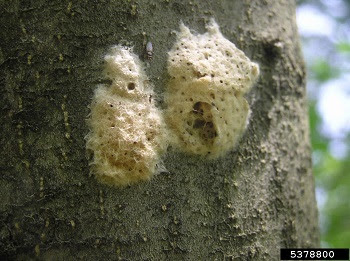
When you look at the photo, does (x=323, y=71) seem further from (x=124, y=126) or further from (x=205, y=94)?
(x=124, y=126)

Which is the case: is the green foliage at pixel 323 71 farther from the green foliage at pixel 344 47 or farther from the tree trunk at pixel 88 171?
the tree trunk at pixel 88 171

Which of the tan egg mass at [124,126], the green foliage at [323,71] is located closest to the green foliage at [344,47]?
the green foliage at [323,71]

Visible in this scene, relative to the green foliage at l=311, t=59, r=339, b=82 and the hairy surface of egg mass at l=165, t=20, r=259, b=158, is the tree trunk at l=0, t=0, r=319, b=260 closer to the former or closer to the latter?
the hairy surface of egg mass at l=165, t=20, r=259, b=158

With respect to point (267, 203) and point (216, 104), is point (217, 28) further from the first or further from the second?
point (267, 203)

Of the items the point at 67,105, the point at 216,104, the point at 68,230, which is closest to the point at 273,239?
the point at 216,104

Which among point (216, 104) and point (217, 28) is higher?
point (217, 28)

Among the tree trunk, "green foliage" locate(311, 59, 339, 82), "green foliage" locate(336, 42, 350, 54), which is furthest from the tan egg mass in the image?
"green foliage" locate(311, 59, 339, 82)
